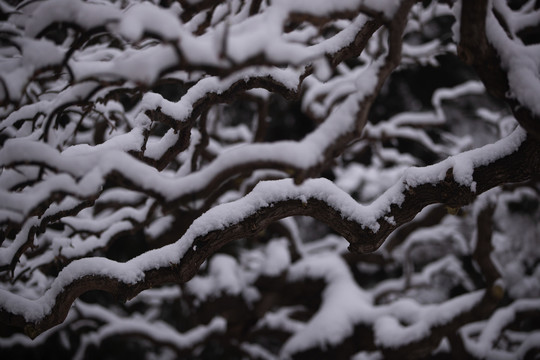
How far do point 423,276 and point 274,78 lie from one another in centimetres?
423

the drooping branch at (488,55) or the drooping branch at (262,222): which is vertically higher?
the drooping branch at (488,55)

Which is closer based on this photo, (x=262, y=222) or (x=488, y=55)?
(x=488, y=55)

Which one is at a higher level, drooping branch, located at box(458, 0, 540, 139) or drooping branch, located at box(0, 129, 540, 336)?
drooping branch, located at box(458, 0, 540, 139)

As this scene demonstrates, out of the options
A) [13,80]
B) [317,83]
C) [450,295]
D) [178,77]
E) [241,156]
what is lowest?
[450,295]

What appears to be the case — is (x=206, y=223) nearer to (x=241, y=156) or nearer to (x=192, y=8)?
(x=241, y=156)

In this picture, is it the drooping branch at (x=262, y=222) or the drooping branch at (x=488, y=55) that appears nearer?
the drooping branch at (x=488, y=55)

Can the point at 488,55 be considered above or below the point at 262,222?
above

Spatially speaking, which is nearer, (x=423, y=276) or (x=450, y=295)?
(x=423, y=276)

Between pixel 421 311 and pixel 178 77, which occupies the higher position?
pixel 178 77

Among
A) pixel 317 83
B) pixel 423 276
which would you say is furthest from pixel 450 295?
pixel 317 83

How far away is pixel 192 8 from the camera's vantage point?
218cm

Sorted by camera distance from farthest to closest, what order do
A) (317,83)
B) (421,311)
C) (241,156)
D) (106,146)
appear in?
(317,83) < (421,311) < (106,146) < (241,156)

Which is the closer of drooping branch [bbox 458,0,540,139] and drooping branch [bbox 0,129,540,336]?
drooping branch [bbox 458,0,540,139]

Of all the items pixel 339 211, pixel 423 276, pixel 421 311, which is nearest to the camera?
pixel 339 211
